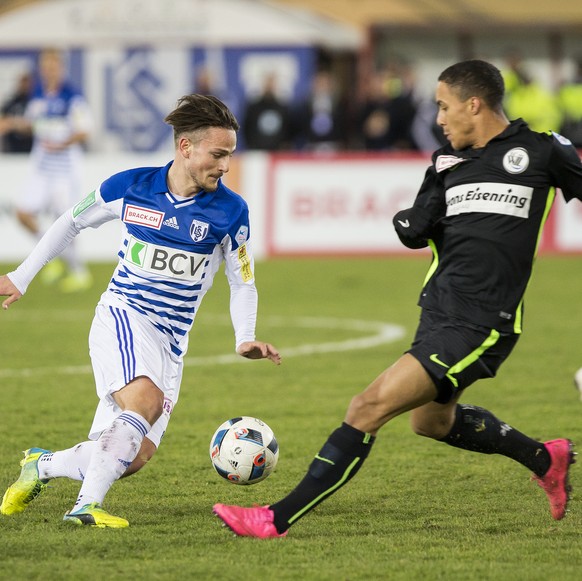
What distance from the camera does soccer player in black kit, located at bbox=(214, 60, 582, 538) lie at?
202 inches

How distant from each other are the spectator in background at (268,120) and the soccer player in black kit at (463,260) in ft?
49.0

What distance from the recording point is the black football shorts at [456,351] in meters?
5.12

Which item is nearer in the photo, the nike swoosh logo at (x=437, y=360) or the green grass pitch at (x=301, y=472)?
the green grass pitch at (x=301, y=472)

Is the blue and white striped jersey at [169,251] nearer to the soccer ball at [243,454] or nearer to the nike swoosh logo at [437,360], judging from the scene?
the soccer ball at [243,454]

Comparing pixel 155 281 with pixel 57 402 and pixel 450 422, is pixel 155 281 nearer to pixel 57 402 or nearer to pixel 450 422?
pixel 450 422

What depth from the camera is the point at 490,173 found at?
5.32m

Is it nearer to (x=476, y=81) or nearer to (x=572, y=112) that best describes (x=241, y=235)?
(x=476, y=81)

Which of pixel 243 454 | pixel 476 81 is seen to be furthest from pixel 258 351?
pixel 476 81

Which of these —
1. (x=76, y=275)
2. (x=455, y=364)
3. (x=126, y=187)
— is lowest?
(x=76, y=275)

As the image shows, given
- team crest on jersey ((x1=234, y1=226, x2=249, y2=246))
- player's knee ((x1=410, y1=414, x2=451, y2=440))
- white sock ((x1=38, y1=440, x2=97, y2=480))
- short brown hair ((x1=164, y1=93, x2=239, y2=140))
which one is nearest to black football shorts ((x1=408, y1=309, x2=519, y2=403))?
player's knee ((x1=410, y1=414, x2=451, y2=440))

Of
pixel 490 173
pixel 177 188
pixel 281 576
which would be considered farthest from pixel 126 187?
pixel 281 576

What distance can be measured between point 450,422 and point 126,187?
1.79 metres

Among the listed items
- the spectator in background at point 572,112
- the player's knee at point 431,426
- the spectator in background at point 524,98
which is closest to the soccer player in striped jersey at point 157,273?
the player's knee at point 431,426

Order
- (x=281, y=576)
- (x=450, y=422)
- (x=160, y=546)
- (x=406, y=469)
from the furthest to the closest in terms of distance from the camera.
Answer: (x=406, y=469) → (x=450, y=422) → (x=160, y=546) → (x=281, y=576)
